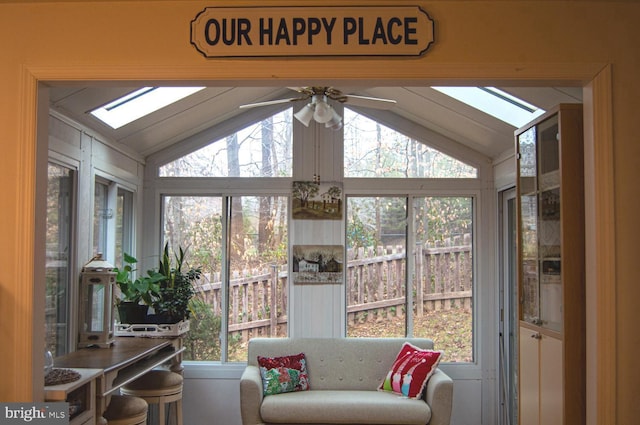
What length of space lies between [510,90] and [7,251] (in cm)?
321

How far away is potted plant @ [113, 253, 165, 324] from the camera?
5152 millimetres

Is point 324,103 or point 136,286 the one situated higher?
point 324,103

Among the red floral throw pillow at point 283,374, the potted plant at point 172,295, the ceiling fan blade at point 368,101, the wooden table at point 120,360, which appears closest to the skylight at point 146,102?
the potted plant at point 172,295

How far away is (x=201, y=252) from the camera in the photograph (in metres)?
6.28

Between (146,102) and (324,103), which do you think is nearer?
(324,103)

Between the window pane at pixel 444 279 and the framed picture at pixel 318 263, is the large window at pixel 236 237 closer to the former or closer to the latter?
the framed picture at pixel 318 263

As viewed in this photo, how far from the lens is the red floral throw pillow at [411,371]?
5438 millimetres

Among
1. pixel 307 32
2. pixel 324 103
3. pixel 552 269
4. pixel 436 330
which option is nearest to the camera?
pixel 307 32

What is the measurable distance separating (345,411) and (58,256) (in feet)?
7.89

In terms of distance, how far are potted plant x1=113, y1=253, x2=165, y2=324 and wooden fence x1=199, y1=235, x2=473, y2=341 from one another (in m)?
0.89

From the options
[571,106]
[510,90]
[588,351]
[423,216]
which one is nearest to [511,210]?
[423,216]

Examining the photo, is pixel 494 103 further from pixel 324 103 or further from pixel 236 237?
pixel 236 237

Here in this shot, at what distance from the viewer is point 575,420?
332 cm

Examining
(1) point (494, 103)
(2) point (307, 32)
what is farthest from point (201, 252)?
(2) point (307, 32)
